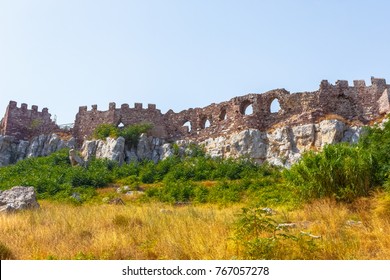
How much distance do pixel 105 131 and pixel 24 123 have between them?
33.0 feet

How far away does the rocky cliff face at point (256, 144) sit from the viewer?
2690 centimetres

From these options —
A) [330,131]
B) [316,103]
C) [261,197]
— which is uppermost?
[316,103]

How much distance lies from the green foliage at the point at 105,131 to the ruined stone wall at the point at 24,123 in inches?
245

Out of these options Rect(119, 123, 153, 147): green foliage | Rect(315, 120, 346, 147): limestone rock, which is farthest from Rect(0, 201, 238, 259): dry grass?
Rect(119, 123, 153, 147): green foliage

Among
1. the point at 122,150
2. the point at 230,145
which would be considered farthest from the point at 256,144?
the point at 122,150

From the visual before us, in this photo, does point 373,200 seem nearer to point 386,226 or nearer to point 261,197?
point 386,226

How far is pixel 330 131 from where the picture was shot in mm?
26688

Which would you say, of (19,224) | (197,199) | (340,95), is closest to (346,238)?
(19,224)

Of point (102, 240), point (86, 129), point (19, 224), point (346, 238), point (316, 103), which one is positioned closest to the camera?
point (346, 238)

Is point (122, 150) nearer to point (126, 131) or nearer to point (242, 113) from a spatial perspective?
point (126, 131)

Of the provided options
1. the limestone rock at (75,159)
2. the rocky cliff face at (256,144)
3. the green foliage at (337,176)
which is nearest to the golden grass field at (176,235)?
the green foliage at (337,176)

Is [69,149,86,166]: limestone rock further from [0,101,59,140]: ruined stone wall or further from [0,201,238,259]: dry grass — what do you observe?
[0,201,238,259]: dry grass

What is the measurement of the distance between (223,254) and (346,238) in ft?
7.92

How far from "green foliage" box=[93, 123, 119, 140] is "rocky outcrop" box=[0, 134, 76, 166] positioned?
3.01 m
